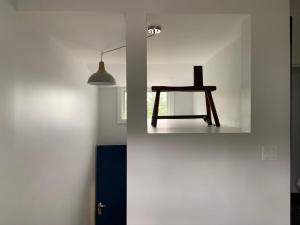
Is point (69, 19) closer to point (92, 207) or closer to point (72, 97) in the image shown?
point (72, 97)

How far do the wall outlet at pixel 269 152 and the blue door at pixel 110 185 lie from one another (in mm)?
3071

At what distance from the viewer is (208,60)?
321 centimetres

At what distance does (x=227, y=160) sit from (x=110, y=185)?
318 cm

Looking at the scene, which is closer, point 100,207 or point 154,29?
point 154,29

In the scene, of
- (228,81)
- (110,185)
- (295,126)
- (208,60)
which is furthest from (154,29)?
(110,185)

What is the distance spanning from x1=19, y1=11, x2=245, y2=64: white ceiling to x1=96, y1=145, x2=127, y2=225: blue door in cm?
210

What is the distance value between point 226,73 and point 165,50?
0.70 m

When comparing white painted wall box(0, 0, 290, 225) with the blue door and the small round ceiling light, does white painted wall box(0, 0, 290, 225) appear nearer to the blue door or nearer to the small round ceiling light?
the small round ceiling light

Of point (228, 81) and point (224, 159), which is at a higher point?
point (228, 81)

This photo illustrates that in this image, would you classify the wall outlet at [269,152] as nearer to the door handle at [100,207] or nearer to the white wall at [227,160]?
the white wall at [227,160]

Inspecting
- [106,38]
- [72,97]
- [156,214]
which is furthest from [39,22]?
[156,214]

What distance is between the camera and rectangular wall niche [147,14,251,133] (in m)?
1.76

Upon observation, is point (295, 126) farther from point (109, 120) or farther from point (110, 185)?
point (110, 185)

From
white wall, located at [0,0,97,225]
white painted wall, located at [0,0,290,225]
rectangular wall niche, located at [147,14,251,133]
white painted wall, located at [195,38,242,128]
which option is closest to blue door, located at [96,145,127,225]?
white wall, located at [0,0,97,225]
